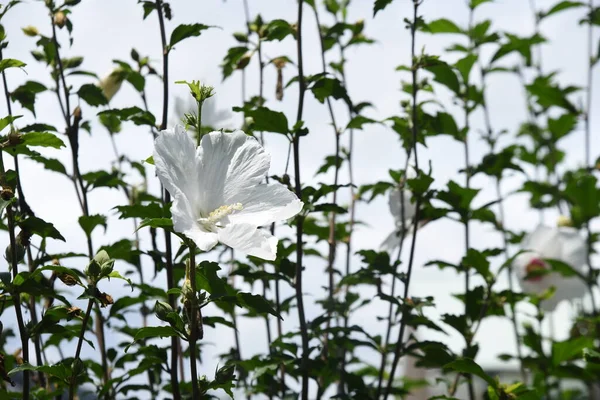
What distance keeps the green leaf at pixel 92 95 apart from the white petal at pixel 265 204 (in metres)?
0.97

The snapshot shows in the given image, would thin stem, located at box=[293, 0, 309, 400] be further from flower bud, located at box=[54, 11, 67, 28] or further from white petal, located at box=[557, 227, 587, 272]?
white petal, located at box=[557, 227, 587, 272]

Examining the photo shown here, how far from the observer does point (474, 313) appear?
7.03ft

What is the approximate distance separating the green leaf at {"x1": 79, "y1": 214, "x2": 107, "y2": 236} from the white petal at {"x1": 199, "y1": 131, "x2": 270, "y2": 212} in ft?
2.67

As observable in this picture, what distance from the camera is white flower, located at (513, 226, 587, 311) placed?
2961mm

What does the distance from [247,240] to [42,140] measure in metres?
0.57

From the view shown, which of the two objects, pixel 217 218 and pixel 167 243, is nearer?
pixel 217 218

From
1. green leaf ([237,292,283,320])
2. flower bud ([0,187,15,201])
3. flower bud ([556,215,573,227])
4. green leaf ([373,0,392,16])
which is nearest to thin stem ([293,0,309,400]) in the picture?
green leaf ([373,0,392,16])

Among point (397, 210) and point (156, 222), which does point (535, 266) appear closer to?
point (397, 210)

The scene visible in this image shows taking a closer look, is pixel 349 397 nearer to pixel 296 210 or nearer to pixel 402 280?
pixel 402 280

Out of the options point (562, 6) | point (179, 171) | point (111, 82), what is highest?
point (562, 6)

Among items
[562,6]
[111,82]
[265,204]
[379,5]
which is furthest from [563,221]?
[265,204]

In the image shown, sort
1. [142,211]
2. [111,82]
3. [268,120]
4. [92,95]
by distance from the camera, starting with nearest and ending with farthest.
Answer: [142,211] < [268,120] < [92,95] < [111,82]

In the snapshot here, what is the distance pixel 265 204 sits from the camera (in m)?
1.24

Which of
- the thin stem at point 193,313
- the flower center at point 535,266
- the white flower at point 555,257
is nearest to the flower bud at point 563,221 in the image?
the white flower at point 555,257
